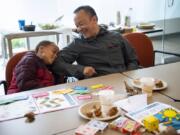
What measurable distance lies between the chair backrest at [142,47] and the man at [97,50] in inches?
11.6

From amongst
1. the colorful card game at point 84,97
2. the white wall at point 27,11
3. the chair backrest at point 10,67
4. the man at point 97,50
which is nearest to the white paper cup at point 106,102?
the colorful card game at point 84,97

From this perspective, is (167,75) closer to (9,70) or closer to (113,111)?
(113,111)

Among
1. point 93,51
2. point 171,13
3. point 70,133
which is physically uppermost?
point 171,13

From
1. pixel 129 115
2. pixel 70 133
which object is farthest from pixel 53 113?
pixel 129 115

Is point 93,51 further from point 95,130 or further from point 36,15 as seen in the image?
point 36,15

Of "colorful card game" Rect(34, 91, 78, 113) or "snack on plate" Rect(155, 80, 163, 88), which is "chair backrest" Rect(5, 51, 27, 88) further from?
→ "snack on plate" Rect(155, 80, 163, 88)

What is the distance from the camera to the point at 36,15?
4.61 metres

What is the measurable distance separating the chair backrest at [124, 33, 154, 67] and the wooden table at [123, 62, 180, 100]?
0.61 meters

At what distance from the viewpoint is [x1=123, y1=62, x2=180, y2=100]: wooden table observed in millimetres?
1632

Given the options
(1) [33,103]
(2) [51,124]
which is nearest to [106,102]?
(2) [51,124]

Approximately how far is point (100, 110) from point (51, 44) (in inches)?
35.4

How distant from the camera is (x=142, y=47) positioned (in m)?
2.71

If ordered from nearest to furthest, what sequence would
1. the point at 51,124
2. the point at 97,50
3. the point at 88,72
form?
the point at 51,124
the point at 88,72
the point at 97,50

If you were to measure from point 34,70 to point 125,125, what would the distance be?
96cm
